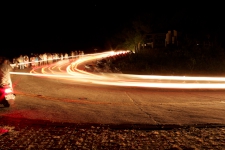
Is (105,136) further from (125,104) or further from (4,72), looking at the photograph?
(4,72)

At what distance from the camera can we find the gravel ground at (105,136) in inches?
247

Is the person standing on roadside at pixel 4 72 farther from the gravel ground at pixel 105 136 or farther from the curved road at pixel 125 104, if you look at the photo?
the gravel ground at pixel 105 136

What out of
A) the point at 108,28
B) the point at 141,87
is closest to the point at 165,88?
the point at 141,87

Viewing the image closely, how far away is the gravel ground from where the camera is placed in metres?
6.29

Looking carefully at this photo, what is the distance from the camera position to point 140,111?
9797 mm

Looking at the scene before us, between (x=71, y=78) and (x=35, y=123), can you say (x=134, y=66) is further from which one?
(x=35, y=123)

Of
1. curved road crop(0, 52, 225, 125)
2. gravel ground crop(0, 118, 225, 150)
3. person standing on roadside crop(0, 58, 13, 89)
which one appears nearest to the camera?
gravel ground crop(0, 118, 225, 150)

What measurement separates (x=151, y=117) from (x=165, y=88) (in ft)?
21.3

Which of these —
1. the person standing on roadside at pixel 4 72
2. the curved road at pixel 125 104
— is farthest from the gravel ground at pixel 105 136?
the person standing on roadside at pixel 4 72

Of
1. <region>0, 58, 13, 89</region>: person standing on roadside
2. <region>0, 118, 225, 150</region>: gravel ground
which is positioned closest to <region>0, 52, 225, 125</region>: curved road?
<region>0, 118, 225, 150</region>: gravel ground

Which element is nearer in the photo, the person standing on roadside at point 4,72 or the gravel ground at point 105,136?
the gravel ground at point 105,136

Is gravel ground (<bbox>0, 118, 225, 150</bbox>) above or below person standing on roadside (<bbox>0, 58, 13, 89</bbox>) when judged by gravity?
below

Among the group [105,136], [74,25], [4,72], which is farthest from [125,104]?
[74,25]

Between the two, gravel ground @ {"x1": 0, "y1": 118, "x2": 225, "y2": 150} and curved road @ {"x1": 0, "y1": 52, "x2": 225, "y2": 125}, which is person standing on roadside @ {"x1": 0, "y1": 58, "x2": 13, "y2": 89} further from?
gravel ground @ {"x1": 0, "y1": 118, "x2": 225, "y2": 150}
